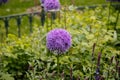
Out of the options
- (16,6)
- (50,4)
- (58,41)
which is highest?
(50,4)

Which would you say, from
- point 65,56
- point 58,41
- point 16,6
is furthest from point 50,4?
point 16,6

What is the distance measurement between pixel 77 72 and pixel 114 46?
109cm

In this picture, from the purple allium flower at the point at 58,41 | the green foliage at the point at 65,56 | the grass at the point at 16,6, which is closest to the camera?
the purple allium flower at the point at 58,41

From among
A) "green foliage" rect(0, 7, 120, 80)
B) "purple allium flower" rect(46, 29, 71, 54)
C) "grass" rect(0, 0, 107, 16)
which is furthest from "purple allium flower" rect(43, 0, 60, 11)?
"grass" rect(0, 0, 107, 16)

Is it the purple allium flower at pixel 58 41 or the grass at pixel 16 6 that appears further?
the grass at pixel 16 6

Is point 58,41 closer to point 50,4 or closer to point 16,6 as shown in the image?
point 50,4

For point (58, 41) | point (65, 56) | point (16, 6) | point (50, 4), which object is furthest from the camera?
point (16, 6)

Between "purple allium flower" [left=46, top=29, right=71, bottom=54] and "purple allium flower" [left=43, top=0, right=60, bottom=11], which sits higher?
"purple allium flower" [left=43, top=0, right=60, bottom=11]

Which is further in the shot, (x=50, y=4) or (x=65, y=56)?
(x=65, y=56)

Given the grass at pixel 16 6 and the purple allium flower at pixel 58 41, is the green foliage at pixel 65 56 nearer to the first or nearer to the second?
the purple allium flower at pixel 58 41

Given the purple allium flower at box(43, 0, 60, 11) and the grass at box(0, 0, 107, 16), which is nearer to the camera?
the purple allium flower at box(43, 0, 60, 11)

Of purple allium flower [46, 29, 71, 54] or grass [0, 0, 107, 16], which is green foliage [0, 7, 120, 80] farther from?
grass [0, 0, 107, 16]

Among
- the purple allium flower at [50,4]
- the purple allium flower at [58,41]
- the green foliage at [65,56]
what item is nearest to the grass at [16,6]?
the green foliage at [65,56]

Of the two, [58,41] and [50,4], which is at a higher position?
[50,4]
